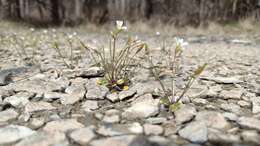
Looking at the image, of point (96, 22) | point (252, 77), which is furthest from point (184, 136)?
point (96, 22)

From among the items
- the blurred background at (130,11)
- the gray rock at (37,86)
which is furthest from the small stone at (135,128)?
the blurred background at (130,11)

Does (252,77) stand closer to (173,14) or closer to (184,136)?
(184,136)

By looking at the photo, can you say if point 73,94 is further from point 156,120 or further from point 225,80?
point 225,80

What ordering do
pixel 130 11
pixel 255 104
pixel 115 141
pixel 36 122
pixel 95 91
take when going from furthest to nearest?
pixel 130 11, pixel 95 91, pixel 255 104, pixel 36 122, pixel 115 141

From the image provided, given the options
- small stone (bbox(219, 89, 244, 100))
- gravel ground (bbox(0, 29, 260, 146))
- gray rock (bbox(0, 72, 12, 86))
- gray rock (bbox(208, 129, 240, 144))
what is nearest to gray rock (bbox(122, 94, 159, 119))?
gravel ground (bbox(0, 29, 260, 146))

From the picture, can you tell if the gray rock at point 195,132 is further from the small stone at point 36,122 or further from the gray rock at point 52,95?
the gray rock at point 52,95

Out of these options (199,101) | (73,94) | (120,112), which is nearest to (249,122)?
(199,101)
